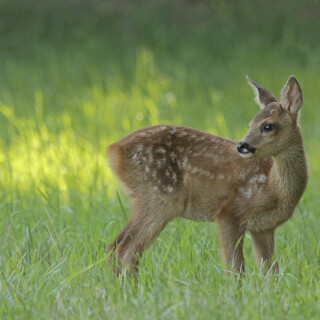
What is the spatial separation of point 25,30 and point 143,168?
9.86 metres

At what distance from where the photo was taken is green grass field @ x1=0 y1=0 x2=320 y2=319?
4473 millimetres

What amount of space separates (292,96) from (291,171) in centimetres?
48

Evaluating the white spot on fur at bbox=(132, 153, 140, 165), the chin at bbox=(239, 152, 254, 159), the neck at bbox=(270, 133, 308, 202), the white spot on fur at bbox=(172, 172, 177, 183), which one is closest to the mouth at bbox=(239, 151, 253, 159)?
the chin at bbox=(239, 152, 254, 159)

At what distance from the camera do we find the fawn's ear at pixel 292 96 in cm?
515

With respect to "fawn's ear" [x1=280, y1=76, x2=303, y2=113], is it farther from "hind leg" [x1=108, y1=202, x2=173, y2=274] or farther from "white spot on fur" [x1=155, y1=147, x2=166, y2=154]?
"hind leg" [x1=108, y1=202, x2=173, y2=274]

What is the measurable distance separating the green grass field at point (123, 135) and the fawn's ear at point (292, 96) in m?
0.91

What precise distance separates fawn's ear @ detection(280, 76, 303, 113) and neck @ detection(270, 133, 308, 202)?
189mm

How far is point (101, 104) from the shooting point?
35.5ft

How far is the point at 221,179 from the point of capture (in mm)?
5461

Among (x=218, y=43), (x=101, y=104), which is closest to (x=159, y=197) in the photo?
(x=101, y=104)

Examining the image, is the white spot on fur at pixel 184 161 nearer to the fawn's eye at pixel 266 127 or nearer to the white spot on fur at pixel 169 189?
the white spot on fur at pixel 169 189

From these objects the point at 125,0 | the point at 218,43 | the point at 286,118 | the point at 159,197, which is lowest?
the point at 159,197

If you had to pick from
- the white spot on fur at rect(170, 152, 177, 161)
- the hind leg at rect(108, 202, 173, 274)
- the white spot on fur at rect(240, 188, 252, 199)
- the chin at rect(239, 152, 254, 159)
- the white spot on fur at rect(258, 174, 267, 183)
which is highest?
the white spot on fur at rect(170, 152, 177, 161)

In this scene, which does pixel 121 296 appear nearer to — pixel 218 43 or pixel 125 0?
pixel 218 43
